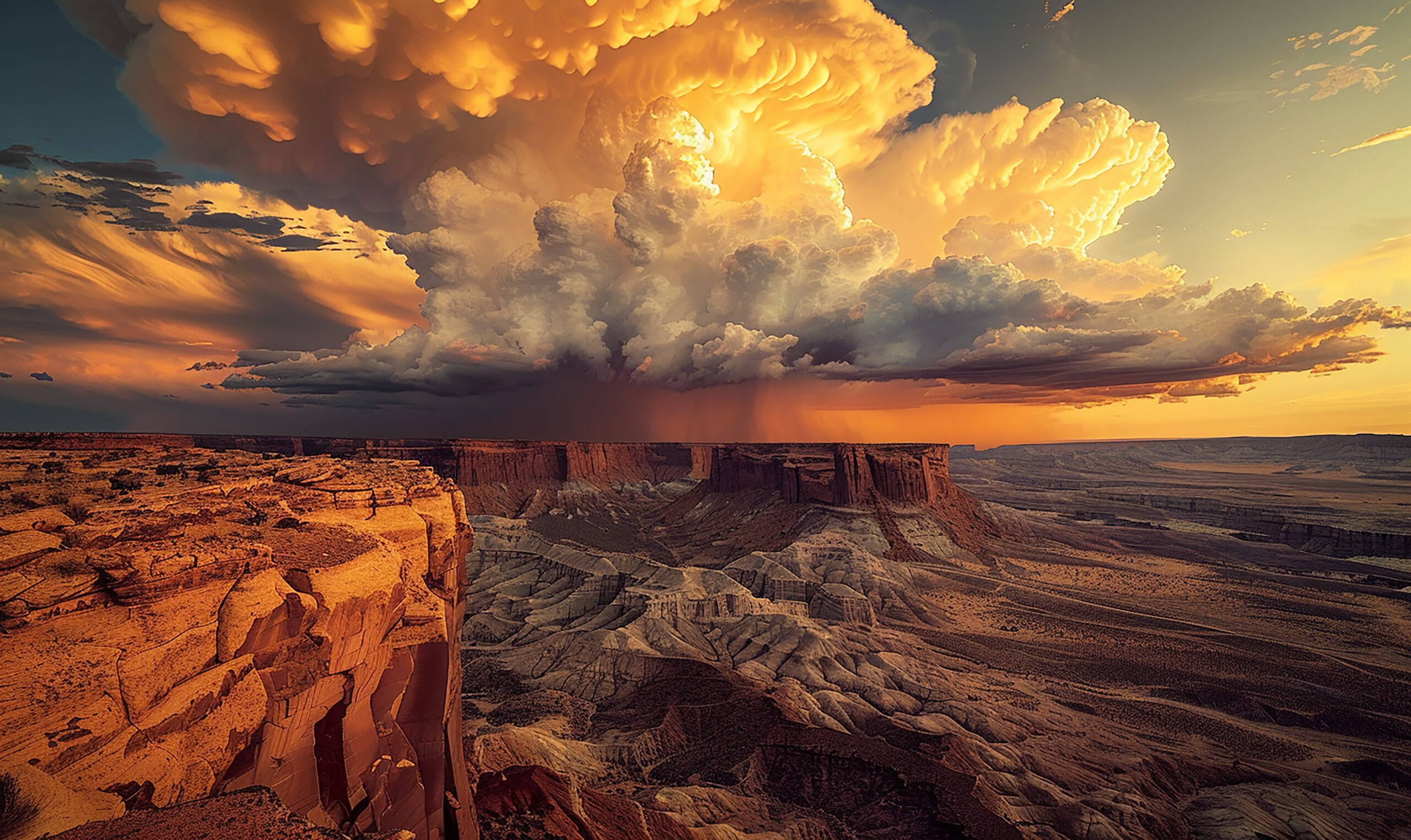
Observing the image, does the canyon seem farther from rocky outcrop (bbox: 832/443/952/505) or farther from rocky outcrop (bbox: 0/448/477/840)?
rocky outcrop (bbox: 832/443/952/505)

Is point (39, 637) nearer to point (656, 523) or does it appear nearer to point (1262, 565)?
point (656, 523)

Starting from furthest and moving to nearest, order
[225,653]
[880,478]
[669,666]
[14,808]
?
1. [880,478]
2. [669,666]
3. [225,653]
4. [14,808]

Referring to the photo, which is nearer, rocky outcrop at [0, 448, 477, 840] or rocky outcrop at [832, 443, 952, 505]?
rocky outcrop at [0, 448, 477, 840]

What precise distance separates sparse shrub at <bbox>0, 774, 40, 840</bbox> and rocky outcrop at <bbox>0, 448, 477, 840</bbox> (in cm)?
14

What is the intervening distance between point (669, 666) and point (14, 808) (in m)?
45.0

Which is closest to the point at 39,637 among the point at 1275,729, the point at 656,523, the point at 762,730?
the point at 762,730

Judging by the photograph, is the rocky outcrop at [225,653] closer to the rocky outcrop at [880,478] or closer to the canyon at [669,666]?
the canyon at [669,666]

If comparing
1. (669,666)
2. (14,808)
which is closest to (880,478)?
(669,666)

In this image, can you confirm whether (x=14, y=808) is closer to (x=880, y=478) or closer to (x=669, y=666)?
(x=669, y=666)

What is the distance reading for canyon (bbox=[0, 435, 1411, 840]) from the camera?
26.4ft

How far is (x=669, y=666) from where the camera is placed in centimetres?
4675

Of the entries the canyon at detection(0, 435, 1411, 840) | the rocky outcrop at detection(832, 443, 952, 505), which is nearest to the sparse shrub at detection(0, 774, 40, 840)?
the canyon at detection(0, 435, 1411, 840)

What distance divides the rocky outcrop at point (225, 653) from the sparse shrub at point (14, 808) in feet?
0.46

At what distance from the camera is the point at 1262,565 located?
92.4 metres
